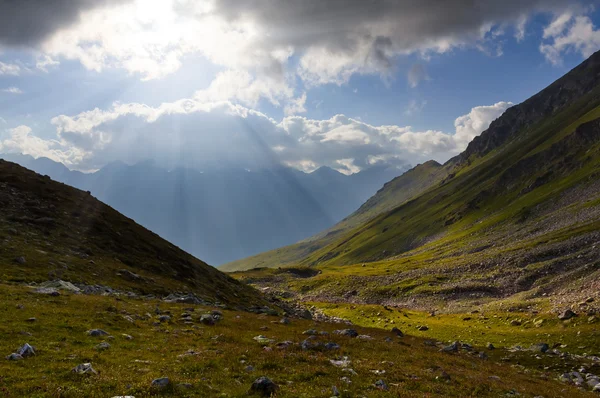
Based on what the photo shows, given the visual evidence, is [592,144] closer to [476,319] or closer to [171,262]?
[476,319]

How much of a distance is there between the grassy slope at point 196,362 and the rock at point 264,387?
490 mm

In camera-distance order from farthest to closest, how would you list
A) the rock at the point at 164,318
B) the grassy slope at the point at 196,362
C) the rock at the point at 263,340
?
the rock at the point at 164,318
the rock at the point at 263,340
the grassy slope at the point at 196,362

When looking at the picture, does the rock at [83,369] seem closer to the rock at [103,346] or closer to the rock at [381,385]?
the rock at [103,346]

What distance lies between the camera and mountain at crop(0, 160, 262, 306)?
Result: 3716 cm

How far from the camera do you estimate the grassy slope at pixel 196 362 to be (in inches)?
568

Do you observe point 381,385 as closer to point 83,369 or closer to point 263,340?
point 263,340

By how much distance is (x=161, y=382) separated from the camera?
14273 mm

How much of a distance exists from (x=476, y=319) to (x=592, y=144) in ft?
552

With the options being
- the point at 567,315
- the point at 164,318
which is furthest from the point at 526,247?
the point at 164,318

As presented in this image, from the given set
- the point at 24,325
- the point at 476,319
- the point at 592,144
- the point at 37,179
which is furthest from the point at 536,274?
the point at 592,144

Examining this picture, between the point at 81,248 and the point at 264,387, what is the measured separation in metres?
40.0

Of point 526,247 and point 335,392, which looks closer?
point 335,392

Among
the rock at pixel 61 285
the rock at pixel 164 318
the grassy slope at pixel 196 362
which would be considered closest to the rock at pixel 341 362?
the grassy slope at pixel 196 362

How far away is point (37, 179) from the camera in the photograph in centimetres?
6203
